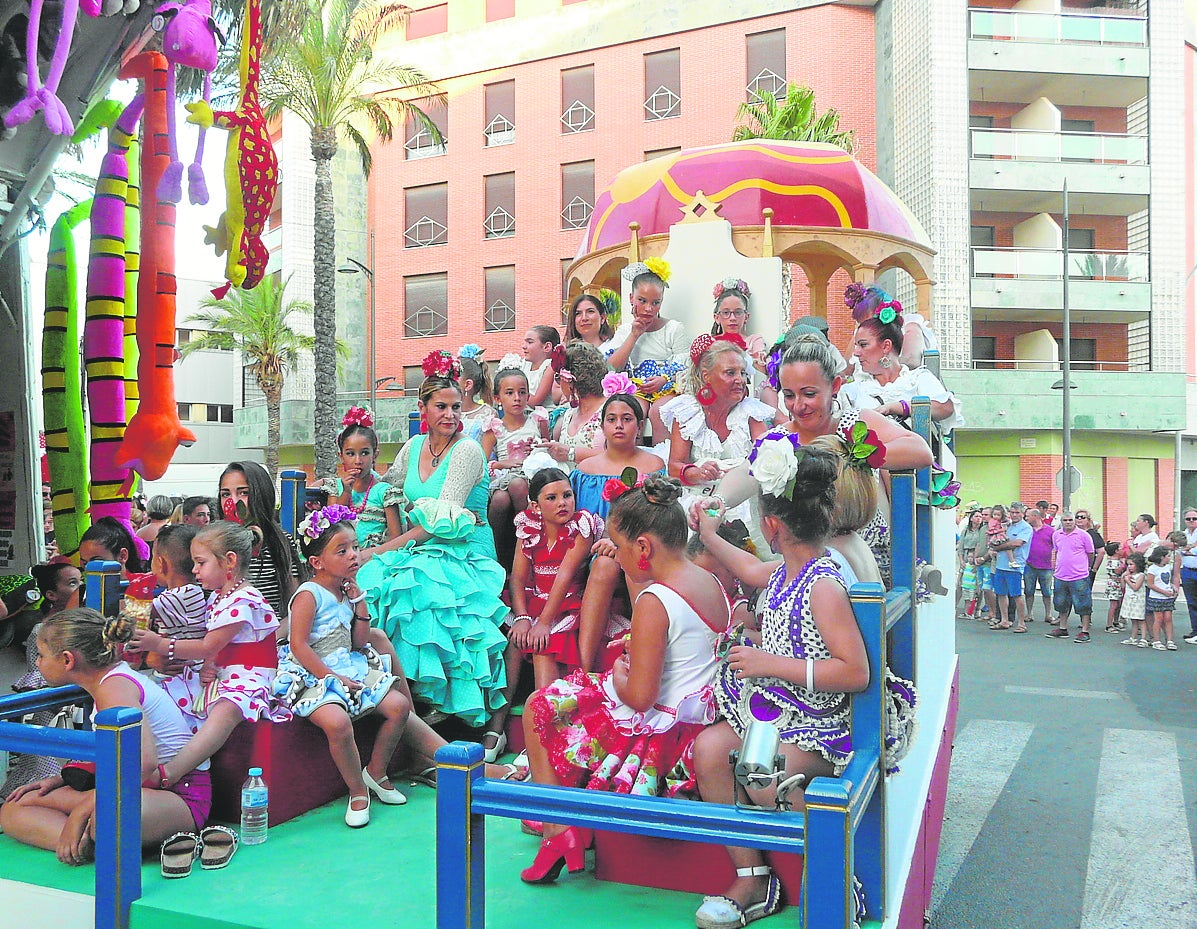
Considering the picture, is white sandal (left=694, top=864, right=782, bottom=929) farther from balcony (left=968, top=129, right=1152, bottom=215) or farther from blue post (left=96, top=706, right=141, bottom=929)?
balcony (left=968, top=129, right=1152, bottom=215)

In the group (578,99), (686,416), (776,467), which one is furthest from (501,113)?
(776,467)

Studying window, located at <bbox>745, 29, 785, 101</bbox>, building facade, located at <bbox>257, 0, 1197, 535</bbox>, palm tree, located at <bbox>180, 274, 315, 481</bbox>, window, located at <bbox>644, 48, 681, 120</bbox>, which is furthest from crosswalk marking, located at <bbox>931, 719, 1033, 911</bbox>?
palm tree, located at <bbox>180, 274, 315, 481</bbox>

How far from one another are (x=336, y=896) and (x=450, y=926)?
32.3 inches

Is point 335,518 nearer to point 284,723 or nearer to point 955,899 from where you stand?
point 284,723

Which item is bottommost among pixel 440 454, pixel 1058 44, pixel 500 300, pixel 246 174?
pixel 440 454

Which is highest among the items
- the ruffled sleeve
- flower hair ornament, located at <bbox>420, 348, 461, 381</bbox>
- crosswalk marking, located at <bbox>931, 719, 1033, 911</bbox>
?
flower hair ornament, located at <bbox>420, 348, 461, 381</bbox>

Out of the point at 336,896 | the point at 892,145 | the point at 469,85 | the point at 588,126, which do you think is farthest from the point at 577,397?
the point at 469,85

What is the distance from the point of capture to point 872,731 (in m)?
2.68

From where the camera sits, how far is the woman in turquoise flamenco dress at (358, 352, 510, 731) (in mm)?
4523

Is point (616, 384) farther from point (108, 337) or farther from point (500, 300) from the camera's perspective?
point (500, 300)

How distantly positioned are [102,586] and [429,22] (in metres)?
35.2

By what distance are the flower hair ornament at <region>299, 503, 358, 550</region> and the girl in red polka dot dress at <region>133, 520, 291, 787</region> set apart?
0.75 feet

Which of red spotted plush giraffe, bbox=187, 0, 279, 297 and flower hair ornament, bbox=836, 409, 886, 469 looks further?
red spotted plush giraffe, bbox=187, 0, 279, 297

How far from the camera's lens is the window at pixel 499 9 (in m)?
33.7
